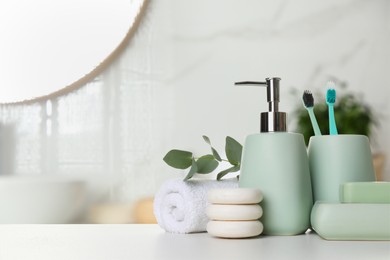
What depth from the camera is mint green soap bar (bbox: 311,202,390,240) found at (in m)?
0.53

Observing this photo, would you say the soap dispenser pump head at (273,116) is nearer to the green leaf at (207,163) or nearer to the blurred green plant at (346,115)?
the green leaf at (207,163)

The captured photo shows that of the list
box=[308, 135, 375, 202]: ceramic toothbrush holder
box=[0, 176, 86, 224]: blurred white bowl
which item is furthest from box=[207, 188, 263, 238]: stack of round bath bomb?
box=[0, 176, 86, 224]: blurred white bowl

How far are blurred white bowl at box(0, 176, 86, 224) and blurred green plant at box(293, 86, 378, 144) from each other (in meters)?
0.67

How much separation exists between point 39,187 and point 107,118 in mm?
295

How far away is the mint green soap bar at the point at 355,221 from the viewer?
528 mm

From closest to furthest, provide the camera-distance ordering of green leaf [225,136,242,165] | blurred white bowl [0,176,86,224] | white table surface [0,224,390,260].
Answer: white table surface [0,224,390,260], green leaf [225,136,242,165], blurred white bowl [0,176,86,224]

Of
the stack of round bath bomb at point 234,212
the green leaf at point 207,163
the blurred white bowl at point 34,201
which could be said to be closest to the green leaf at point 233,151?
the green leaf at point 207,163

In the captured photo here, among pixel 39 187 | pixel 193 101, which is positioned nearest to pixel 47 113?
pixel 39 187

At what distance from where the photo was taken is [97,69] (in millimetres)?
1564

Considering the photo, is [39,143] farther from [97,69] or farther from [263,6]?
[263,6]

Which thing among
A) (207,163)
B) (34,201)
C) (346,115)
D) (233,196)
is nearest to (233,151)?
(207,163)

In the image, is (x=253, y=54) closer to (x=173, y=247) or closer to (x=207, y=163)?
(x=207, y=163)

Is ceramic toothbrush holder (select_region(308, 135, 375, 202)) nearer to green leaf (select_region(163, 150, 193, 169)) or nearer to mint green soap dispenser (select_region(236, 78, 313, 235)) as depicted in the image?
mint green soap dispenser (select_region(236, 78, 313, 235))

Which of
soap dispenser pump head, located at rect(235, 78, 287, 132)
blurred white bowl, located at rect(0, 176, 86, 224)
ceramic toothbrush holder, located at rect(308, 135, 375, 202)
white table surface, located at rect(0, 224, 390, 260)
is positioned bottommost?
blurred white bowl, located at rect(0, 176, 86, 224)
